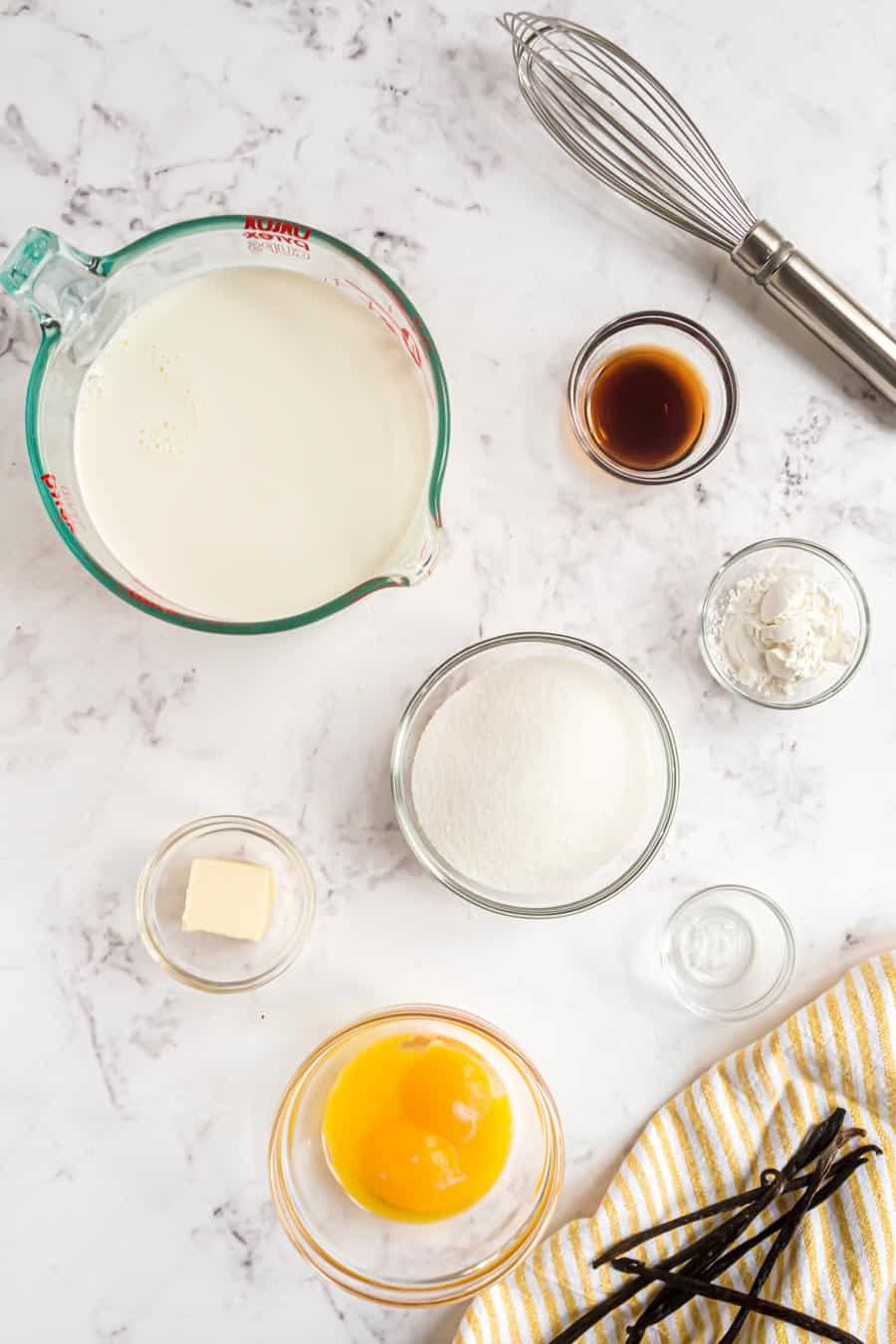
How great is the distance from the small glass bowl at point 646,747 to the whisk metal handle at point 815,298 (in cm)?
33

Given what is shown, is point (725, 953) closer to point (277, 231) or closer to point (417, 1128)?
point (417, 1128)

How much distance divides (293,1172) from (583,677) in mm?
488

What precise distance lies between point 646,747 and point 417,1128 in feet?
1.20

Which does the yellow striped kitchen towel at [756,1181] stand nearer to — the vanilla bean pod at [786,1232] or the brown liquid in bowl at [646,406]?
the vanilla bean pod at [786,1232]

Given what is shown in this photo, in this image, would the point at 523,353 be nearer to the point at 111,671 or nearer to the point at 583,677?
the point at 583,677

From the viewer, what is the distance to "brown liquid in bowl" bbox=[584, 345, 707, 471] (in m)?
0.95

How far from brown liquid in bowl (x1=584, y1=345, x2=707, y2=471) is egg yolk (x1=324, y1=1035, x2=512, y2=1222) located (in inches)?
20.9

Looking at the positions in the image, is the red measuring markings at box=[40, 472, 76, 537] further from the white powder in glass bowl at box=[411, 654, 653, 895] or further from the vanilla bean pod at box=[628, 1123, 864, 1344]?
the vanilla bean pod at box=[628, 1123, 864, 1344]

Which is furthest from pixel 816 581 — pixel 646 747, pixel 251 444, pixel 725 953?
pixel 251 444

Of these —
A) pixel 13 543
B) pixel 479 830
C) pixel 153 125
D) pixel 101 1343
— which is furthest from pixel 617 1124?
pixel 153 125

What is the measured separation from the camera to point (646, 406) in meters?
0.95

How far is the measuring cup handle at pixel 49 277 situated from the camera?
75 centimetres

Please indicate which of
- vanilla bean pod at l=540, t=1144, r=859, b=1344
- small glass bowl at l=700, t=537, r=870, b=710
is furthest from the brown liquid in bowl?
vanilla bean pod at l=540, t=1144, r=859, b=1344

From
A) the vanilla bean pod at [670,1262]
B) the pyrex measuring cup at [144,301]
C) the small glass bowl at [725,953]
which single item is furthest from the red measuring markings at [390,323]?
the vanilla bean pod at [670,1262]
